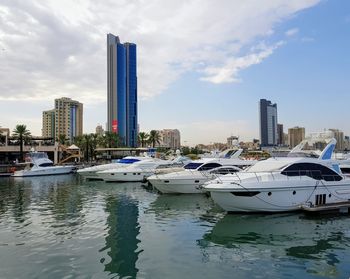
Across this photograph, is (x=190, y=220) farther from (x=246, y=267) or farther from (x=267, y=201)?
(x=246, y=267)

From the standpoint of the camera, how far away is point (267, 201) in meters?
20.8

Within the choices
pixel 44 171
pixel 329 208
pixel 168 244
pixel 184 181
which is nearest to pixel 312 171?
pixel 329 208

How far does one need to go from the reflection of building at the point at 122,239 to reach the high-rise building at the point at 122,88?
165m

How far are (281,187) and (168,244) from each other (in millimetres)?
9030

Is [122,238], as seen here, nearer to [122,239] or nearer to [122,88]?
[122,239]

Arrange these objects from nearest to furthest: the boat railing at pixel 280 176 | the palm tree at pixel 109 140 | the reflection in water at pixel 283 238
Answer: the reflection in water at pixel 283 238
the boat railing at pixel 280 176
the palm tree at pixel 109 140

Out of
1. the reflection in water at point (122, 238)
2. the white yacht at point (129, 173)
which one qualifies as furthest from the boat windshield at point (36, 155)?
the reflection in water at point (122, 238)

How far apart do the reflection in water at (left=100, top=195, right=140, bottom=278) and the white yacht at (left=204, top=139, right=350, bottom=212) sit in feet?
17.2

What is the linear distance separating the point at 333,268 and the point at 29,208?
2020 cm

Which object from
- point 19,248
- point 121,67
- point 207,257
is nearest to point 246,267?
point 207,257

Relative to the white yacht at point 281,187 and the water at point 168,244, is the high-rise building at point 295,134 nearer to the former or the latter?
the white yacht at point 281,187

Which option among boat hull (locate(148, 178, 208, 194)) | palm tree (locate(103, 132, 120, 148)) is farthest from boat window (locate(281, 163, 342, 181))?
palm tree (locate(103, 132, 120, 148))

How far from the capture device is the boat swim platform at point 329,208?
67.0 feet

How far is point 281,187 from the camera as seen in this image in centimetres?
2089
